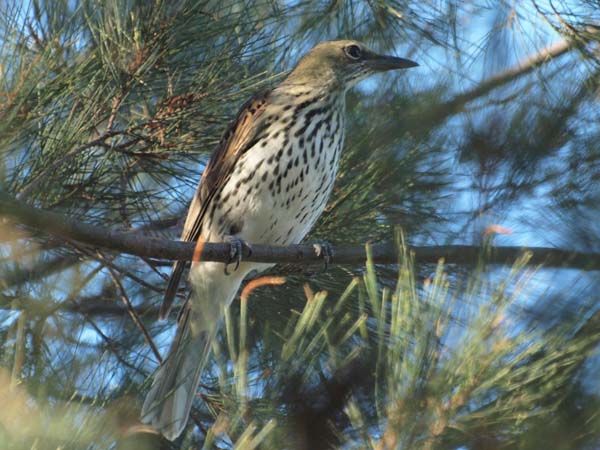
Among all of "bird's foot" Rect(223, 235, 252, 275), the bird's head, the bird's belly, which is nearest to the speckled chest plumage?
the bird's belly

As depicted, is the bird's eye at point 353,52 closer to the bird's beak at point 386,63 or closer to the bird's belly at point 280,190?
the bird's beak at point 386,63

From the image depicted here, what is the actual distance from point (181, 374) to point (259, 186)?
2.73 feet

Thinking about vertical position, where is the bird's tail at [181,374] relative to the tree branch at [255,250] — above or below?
below

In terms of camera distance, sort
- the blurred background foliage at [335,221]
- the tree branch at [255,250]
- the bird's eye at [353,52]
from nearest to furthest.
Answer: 1. the blurred background foliage at [335,221]
2. the tree branch at [255,250]
3. the bird's eye at [353,52]

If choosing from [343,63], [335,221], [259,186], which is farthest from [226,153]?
[343,63]

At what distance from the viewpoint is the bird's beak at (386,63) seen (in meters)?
4.16

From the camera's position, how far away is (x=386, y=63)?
167 inches

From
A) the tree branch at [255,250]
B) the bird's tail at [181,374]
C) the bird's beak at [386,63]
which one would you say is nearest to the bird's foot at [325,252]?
the tree branch at [255,250]

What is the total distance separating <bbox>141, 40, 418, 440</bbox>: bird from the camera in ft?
12.0

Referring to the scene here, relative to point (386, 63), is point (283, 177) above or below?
below

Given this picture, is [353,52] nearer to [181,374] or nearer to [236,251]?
[236,251]

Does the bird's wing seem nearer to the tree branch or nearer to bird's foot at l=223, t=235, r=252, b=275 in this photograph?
bird's foot at l=223, t=235, r=252, b=275

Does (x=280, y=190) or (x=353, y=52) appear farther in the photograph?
(x=353, y=52)

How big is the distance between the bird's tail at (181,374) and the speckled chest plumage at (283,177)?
1.33 feet
